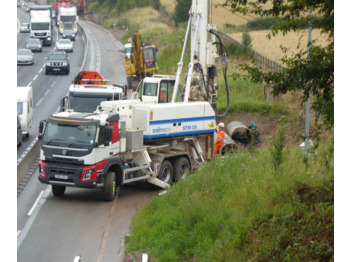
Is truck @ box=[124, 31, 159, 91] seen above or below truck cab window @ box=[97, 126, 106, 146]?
above

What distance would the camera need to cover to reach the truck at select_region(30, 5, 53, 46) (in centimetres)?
7481

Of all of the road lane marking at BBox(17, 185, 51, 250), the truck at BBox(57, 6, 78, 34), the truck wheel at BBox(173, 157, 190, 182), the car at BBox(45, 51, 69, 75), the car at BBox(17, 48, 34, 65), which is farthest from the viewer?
the truck at BBox(57, 6, 78, 34)

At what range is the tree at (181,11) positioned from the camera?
79.7 metres

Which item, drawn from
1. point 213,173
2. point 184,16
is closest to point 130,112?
point 213,173

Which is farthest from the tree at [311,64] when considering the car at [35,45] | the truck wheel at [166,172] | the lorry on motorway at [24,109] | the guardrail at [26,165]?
the car at [35,45]

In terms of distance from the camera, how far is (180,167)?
23438 mm

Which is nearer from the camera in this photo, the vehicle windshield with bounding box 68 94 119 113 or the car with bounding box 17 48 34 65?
the vehicle windshield with bounding box 68 94 119 113

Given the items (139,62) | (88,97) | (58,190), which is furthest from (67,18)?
(58,190)

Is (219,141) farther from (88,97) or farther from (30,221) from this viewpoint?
(30,221)

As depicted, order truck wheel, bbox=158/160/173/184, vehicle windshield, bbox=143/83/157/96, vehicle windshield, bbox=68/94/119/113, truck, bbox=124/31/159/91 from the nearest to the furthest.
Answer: truck wheel, bbox=158/160/173/184 < vehicle windshield, bbox=68/94/119/113 < vehicle windshield, bbox=143/83/157/96 < truck, bbox=124/31/159/91

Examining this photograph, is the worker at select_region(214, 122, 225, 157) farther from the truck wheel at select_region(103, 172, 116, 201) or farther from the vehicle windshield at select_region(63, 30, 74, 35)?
the vehicle windshield at select_region(63, 30, 74, 35)

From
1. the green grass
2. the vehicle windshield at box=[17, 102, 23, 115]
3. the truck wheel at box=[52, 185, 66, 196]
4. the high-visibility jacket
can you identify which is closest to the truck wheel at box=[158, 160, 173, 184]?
the high-visibility jacket

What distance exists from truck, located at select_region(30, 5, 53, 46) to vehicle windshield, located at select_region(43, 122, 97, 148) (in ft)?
187

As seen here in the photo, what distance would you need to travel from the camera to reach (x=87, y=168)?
19.8 metres
